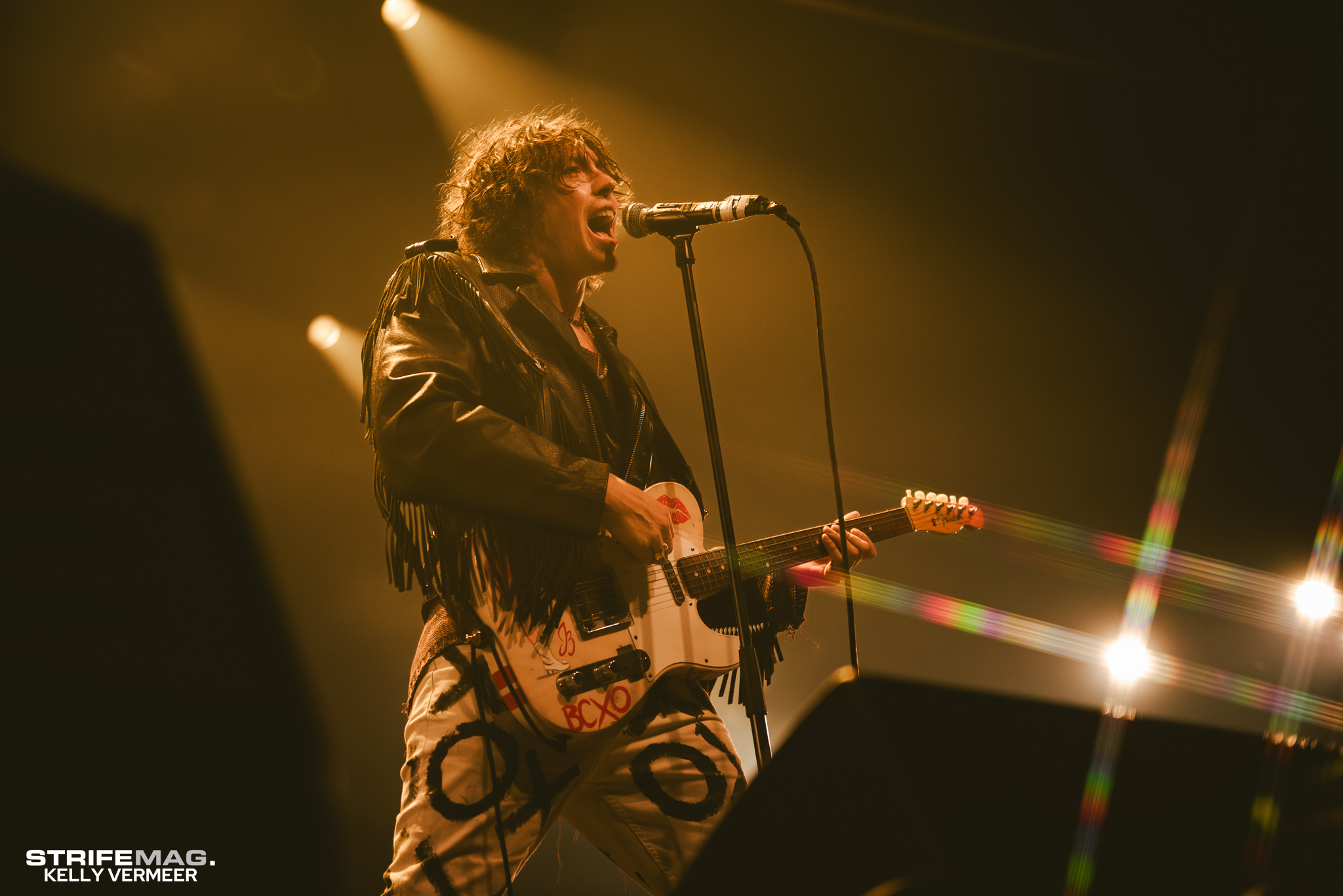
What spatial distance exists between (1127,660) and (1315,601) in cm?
91

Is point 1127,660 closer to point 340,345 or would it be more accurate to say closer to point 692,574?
point 692,574

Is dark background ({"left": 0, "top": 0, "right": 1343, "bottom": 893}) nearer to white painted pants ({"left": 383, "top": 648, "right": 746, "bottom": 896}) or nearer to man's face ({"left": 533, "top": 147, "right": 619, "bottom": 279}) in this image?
man's face ({"left": 533, "top": 147, "right": 619, "bottom": 279})

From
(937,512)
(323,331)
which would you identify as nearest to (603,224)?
(937,512)

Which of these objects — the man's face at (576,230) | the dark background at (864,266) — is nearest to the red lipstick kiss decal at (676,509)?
the man's face at (576,230)

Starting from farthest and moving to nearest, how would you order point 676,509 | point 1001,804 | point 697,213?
point 676,509 → point 697,213 → point 1001,804

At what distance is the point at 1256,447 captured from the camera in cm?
368

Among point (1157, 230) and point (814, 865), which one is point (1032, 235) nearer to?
point (1157, 230)

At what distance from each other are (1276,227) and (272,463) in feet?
16.6

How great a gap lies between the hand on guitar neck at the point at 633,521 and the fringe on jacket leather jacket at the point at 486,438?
0.03 m

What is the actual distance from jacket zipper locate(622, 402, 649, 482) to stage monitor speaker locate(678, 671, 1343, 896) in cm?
116

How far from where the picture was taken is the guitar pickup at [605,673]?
143 centimetres

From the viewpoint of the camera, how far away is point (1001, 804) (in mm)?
693

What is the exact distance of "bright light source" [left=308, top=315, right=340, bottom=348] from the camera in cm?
365

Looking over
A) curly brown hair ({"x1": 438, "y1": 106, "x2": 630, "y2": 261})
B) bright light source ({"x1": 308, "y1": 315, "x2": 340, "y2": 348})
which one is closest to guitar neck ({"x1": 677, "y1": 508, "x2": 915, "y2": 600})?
curly brown hair ({"x1": 438, "y1": 106, "x2": 630, "y2": 261})
